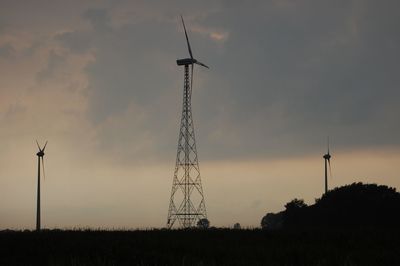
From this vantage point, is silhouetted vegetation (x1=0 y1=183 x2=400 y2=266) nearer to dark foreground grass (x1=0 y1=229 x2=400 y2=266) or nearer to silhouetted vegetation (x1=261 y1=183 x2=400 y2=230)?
dark foreground grass (x1=0 y1=229 x2=400 y2=266)

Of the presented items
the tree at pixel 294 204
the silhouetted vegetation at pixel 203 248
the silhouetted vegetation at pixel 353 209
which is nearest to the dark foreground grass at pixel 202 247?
the silhouetted vegetation at pixel 203 248

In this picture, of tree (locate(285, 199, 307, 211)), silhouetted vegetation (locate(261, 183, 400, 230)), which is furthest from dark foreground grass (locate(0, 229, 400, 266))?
tree (locate(285, 199, 307, 211))

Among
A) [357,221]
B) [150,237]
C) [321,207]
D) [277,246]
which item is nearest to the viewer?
[277,246]

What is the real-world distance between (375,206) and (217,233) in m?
62.3

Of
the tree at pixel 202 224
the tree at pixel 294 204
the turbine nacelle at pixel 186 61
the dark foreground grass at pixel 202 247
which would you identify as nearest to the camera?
the dark foreground grass at pixel 202 247

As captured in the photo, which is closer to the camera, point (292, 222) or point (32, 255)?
point (32, 255)

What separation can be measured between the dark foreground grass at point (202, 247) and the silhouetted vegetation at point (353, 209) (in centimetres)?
5258

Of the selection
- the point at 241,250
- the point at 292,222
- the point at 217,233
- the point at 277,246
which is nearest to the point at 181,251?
the point at 241,250

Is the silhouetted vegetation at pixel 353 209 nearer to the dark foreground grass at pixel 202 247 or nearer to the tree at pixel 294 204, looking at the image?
the tree at pixel 294 204

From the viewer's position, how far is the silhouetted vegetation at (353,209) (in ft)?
336

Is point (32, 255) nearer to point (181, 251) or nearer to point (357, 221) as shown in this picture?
point (181, 251)

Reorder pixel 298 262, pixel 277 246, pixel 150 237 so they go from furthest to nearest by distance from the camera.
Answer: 1. pixel 150 237
2. pixel 277 246
3. pixel 298 262

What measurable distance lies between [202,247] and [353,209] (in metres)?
71.9

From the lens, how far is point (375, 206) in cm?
10500
